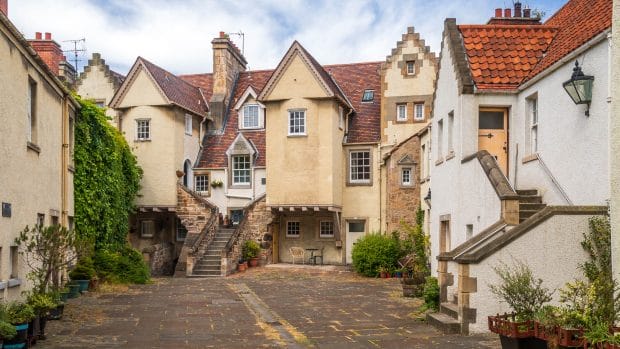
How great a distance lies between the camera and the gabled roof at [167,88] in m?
35.5

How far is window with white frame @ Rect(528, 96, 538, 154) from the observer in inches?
643

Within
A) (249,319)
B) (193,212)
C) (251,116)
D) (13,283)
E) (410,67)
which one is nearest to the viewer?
(13,283)

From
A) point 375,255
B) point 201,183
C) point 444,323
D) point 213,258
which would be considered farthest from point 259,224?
point 444,323

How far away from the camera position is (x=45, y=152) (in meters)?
18.1

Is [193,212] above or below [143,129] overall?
below

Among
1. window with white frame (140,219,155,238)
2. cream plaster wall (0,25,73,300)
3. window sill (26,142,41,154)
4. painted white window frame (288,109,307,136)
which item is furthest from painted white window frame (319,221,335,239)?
window sill (26,142,41,154)

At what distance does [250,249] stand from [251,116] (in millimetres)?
8405

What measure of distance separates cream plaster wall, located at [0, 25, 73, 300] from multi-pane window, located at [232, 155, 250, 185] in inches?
711

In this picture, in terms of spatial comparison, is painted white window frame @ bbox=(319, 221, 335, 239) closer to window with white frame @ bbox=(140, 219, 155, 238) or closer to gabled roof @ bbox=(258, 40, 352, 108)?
gabled roof @ bbox=(258, 40, 352, 108)

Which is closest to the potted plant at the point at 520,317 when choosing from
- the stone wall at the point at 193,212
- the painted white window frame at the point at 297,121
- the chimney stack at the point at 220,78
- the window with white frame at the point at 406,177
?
the window with white frame at the point at 406,177

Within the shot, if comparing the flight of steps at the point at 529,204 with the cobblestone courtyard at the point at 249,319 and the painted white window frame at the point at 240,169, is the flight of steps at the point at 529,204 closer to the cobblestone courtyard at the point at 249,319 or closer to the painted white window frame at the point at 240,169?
the cobblestone courtyard at the point at 249,319

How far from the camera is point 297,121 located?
1339 inches

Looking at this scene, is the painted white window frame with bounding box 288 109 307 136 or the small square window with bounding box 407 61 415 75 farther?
the small square window with bounding box 407 61 415 75

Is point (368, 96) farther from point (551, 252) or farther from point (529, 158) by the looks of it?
point (551, 252)
